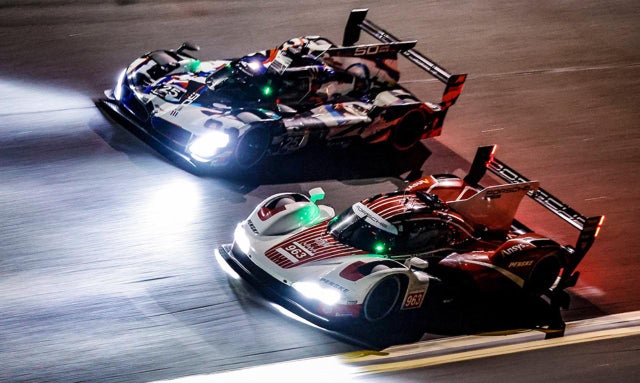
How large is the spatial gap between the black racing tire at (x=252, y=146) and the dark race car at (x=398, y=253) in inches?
86.0

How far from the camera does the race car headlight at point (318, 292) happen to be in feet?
36.1

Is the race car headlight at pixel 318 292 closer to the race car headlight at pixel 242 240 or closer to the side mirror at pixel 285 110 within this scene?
the race car headlight at pixel 242 240

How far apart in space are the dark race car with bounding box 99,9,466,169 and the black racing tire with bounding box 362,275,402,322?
444 cm

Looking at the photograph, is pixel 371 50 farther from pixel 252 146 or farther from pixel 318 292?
pixel 318 292

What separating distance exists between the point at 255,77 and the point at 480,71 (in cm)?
645

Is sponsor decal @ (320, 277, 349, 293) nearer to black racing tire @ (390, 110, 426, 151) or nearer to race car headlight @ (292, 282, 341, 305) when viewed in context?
race car headlight @ (292, 282, 341, 305)

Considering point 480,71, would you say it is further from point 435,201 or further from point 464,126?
point 435,201

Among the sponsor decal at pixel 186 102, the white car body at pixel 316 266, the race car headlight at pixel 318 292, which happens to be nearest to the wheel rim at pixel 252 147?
the sponsor decal at pixel 186 102

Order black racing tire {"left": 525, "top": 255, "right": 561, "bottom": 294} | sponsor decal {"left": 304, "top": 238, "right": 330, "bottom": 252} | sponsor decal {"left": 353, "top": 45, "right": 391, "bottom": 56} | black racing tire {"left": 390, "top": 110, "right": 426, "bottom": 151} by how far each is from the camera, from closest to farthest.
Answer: sponsor decal {"left": 304, "top": 238, "right": 330, "bottom": 252} < black racing tire {"left": 525, "top": 255, "right": 561, "bottom": 294} < black racing tire {"left": 390, "top": 110, "right": 426, "bottom": 151} < sponsor decal {"left": 353, "top": 45, "right": 391, "bottom": 56}

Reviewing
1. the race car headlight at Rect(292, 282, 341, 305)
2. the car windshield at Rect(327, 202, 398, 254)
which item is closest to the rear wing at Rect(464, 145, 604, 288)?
the car windshield at Rect(327, 202, 398, 254)

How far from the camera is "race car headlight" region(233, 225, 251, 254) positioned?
1202 centimetres

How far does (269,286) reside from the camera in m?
11.6

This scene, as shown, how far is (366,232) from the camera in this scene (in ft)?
39.0

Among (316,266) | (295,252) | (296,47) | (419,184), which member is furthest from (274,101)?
(316,266)
